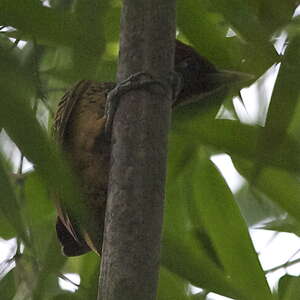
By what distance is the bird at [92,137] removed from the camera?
897 millimetres

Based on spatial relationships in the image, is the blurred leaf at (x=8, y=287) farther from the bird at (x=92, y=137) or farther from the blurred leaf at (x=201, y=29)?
the blurred leaf at (x=201, y=29)

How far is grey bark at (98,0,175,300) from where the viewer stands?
56 cm

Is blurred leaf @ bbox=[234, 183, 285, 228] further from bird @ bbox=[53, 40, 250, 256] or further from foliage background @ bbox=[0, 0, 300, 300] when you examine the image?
bird @ bbox=[53, 40, 250, 256]

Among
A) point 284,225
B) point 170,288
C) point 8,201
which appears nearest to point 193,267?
point 170,288

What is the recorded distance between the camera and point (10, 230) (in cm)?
91

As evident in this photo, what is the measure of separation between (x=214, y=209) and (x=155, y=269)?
1.09ft

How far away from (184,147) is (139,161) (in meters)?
0.31

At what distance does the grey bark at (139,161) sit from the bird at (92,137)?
243 mm

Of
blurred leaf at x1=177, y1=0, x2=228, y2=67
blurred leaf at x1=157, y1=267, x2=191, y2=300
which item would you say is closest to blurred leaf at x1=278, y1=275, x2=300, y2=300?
blurred leaf at x1=157, y1=267, x2=191, y2=300

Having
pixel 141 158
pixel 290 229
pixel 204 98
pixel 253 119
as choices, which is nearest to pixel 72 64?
pixel 141 158

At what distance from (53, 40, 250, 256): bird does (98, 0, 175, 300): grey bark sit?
243 millimetres

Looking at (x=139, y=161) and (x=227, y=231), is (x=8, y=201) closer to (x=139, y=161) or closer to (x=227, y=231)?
(x=139, y=161)

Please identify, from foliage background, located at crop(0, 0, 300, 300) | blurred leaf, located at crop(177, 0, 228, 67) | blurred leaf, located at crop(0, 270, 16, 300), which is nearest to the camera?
foliage background, located at crop(0, 0, 300, 300)

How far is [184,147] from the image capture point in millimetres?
890
